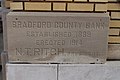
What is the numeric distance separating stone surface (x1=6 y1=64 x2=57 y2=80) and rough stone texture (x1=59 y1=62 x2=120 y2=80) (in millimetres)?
100

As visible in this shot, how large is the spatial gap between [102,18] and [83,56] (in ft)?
1.52

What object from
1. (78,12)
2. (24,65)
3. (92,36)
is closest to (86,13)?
(78,12)

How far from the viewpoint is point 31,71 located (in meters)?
2.76

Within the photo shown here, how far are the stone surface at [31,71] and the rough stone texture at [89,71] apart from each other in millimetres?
100

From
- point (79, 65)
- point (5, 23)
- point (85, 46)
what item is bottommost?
point (79, 65)

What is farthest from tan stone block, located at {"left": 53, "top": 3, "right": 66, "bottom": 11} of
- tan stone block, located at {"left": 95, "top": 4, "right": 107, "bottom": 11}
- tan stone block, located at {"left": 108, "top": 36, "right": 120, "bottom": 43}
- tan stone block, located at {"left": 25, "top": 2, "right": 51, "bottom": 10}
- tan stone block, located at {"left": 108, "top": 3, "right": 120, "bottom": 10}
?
tan stone block, located at {"left": 108, "top": 36, "right": 120, "bottom": 43}

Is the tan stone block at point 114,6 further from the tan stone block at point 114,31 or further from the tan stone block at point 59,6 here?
the tan stone block at point 59,6

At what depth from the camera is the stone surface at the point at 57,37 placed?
8.68 feet

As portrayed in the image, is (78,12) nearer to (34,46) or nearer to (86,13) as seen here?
(86,13)

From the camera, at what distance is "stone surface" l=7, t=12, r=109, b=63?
2646 millimetres

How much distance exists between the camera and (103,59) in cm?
278

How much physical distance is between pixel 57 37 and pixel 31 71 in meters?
0.47

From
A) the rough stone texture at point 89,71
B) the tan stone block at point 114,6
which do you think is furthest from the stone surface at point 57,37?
the tan stone block at point 114,6

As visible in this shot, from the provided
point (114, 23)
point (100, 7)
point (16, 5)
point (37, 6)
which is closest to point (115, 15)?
point (114, 23)
